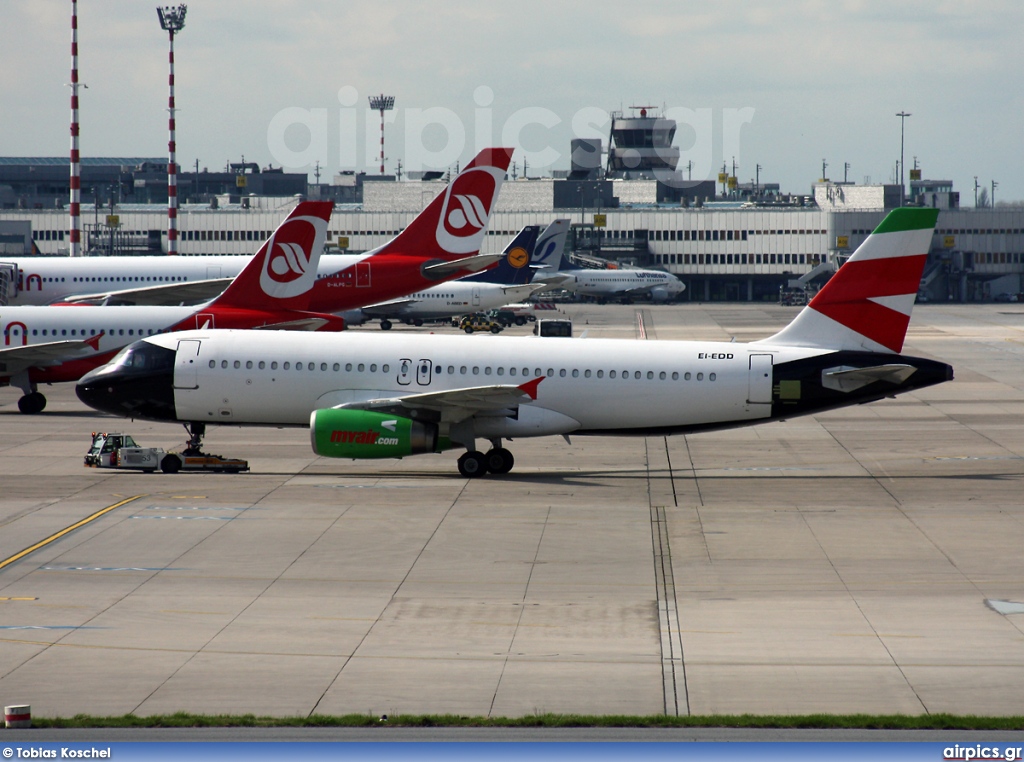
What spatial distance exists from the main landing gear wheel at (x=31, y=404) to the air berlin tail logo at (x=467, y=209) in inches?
887

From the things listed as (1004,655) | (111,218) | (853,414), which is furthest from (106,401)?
(111,218)

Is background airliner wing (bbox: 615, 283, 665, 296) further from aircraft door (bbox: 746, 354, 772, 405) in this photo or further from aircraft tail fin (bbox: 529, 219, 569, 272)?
aircraft door (bbox: 746, 354, 772, 405)

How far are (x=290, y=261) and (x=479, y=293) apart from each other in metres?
51.0

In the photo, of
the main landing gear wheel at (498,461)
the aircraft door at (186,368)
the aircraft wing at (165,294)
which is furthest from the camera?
the aircraft wing at (165,294)

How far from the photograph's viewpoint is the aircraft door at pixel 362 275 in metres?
66.0

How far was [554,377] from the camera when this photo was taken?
35531 mm

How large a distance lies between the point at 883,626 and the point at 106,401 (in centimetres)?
2444

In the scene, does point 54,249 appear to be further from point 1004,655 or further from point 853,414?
point 1004,655

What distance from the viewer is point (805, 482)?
115 ft

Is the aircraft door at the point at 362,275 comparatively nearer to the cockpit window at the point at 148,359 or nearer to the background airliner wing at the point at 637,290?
the cockpit window at the point at 148,359

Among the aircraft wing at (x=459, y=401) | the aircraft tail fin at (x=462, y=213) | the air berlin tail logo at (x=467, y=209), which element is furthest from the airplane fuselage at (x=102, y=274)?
the aircraft wing at (x=459, y=401)

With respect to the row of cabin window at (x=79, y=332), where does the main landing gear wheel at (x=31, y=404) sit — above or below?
below
